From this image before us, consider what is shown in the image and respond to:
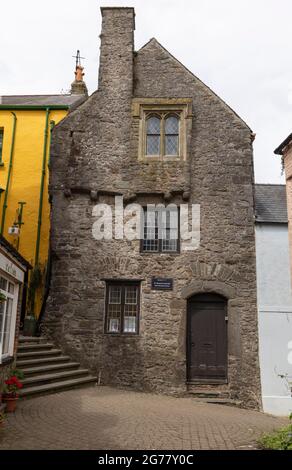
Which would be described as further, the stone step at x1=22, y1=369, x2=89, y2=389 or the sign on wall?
the sign on wall

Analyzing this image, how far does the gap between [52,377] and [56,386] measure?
36 centimetres

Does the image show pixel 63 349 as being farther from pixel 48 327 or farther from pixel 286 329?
pixel 286 329

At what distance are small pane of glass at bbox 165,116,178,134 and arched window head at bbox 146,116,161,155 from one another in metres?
0.25

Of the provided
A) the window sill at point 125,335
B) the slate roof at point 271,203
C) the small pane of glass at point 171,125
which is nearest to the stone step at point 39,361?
the window sill at point 125,335

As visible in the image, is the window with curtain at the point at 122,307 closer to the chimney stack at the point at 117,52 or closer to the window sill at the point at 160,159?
the window sill at the point at 160,159

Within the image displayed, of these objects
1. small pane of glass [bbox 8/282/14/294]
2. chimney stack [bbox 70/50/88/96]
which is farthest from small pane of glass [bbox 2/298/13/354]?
chimney stack [bbox 70/50/88/96]

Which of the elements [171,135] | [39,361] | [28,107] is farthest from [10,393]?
[28,107]

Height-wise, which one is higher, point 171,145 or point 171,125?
point 171,125

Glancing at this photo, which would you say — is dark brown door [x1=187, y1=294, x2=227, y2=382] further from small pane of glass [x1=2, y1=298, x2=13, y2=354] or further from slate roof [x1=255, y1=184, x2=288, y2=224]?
small pane of glass [x1=2, y1=298, x2=13, y2=354]

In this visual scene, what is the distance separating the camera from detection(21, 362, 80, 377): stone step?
30.8ft

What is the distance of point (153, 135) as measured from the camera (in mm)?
12719

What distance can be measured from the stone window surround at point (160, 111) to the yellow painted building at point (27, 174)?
3479 mm

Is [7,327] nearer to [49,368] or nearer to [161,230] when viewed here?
[49,368]
